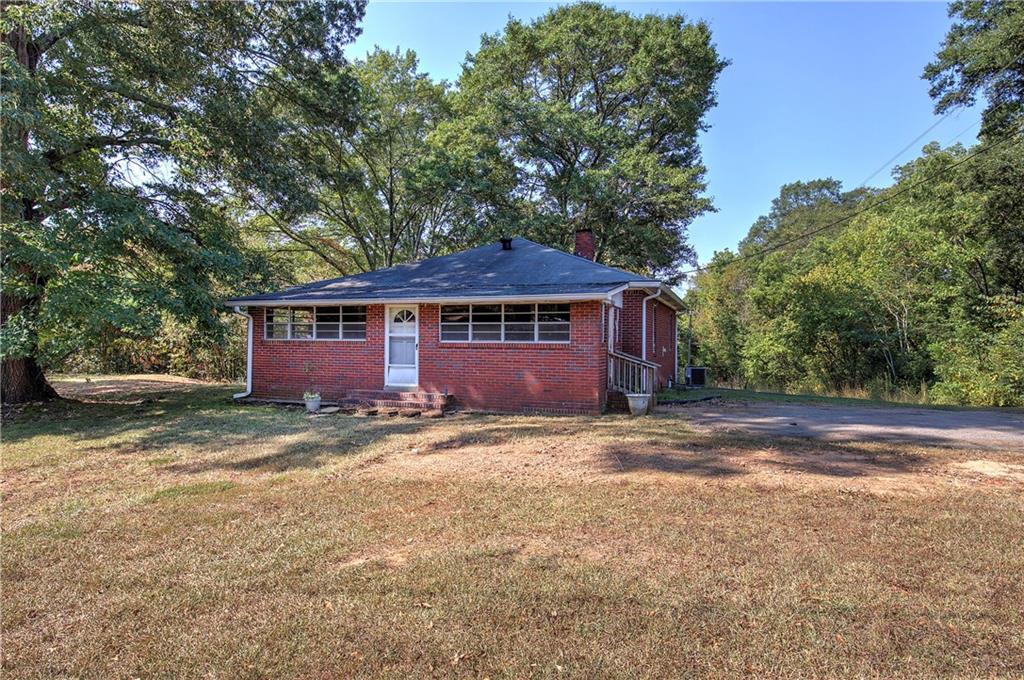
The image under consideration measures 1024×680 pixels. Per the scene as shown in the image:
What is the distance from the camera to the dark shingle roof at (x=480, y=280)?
10547mm

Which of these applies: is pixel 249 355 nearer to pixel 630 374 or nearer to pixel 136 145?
pixel 136 145

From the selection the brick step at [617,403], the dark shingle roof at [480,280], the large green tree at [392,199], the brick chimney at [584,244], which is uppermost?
the large green tree at [392,199]

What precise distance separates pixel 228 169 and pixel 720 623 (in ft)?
42.6

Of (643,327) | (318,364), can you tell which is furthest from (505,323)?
(318,364)

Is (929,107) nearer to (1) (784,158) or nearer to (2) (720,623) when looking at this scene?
(1) (784,158)

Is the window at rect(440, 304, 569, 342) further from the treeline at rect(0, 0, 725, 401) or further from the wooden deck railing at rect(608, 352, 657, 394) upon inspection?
the treeline at rect(0, 0, 725, 401)

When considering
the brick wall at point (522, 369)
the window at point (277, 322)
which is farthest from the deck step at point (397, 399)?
the window at point (277, 322)

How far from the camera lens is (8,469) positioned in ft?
19.5

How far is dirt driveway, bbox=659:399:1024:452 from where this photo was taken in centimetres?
745

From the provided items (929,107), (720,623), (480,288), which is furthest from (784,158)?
(720,623)

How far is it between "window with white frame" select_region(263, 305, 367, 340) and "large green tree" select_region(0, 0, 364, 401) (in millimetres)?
1465

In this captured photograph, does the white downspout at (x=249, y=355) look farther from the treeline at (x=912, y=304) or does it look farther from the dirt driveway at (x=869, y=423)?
the treeline at (x=912, y=304)

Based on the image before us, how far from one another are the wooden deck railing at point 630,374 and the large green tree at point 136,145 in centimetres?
829

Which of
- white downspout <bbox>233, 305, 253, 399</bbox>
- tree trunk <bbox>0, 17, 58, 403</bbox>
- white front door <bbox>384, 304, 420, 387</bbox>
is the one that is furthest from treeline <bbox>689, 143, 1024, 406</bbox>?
tree trunk <bbox>0, 17, 58, 403</bbox>
